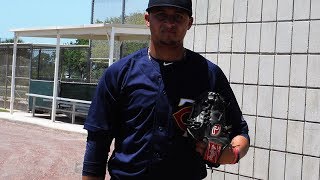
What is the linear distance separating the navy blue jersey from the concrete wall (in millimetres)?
1941

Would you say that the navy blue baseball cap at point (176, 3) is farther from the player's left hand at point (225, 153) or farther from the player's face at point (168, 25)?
the player's left hand at point (225, 153)

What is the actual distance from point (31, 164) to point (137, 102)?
8177 mm

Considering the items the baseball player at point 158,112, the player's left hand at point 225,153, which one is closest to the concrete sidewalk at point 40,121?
the baseball player at point 158,112

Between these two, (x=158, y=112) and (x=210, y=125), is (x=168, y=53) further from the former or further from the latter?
(x=210, y=125)

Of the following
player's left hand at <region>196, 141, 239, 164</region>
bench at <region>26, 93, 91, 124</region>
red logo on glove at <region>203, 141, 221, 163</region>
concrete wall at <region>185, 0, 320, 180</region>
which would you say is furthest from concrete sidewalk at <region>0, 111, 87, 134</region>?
red logo on glove at <region>203, 141, 221, 163</region>

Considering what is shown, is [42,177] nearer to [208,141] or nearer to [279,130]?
[279,130]

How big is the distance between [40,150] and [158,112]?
33.1ft

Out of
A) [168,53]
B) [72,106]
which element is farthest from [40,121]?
[168,53]

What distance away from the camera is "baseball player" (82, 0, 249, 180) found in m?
2.40

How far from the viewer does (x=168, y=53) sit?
97.0 inches

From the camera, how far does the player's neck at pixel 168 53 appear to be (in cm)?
246

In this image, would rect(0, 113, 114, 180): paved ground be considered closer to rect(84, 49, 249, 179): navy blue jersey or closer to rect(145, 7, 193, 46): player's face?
rect(84, 49, 249, 179): navy blue jersey

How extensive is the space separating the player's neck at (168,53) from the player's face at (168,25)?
0.12 feet

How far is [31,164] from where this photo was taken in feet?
33.4
